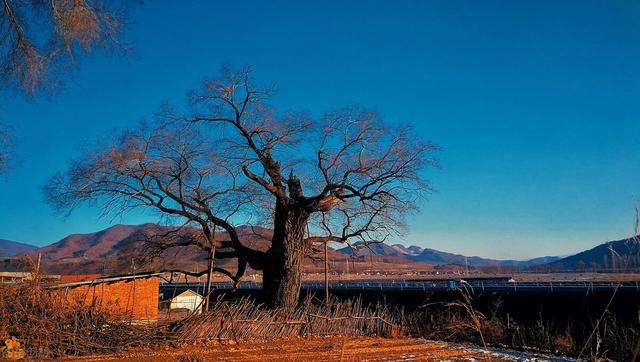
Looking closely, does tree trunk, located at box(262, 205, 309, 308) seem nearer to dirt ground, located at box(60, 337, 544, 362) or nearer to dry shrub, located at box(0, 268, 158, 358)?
dirt ground, located at box(60, 337, 544, 362)

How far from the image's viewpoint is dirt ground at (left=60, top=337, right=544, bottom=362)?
9.38 metres

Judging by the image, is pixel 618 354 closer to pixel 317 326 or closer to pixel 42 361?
pixel 317 326

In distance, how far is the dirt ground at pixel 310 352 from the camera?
9383 mm

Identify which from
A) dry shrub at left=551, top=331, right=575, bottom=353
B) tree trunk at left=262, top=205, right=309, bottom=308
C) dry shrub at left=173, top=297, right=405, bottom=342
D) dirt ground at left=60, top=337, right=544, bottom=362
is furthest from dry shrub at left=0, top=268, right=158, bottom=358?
dry shrub at left=551, top=331, right=575, bottom=353

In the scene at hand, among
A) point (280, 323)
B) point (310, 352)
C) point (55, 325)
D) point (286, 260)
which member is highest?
point (286, 260)

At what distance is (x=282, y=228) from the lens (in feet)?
57.3

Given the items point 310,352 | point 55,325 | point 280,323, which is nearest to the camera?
point 55,325

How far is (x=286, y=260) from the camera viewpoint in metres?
17.1

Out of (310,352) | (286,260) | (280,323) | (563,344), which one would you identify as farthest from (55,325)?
(563,344)

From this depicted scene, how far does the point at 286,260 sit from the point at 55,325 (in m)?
8.65

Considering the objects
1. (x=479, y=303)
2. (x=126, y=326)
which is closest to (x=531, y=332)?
(x=479, y=303)

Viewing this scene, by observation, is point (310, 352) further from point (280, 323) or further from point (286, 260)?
point (286, 260)

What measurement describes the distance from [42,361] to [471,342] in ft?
35.5

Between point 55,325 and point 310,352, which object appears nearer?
point 55,325
